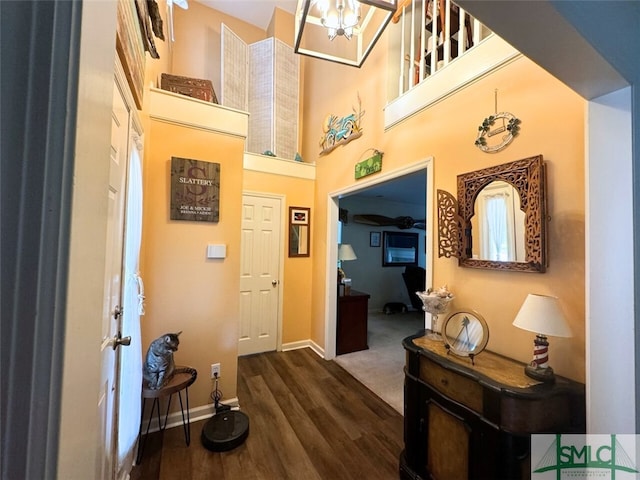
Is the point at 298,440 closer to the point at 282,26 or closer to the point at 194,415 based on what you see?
the point at 194,415

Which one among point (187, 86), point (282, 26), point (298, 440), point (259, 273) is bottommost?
point (298, 440)

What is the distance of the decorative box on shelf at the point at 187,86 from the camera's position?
218cm

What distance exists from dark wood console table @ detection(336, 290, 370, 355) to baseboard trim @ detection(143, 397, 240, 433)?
4.94ft

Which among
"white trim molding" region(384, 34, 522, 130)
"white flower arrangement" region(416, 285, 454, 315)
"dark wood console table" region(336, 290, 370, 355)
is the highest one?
"white trim molding" region(384, 34, 522, 130)

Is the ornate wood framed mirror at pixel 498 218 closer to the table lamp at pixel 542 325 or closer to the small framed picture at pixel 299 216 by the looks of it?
the table lamp at pixel 542 325

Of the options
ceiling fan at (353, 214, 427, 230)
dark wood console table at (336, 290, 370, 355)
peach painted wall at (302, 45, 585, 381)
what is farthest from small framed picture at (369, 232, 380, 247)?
peach painted wall at (302, 45, 585, 381)

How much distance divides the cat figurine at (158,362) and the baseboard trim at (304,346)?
1.90 m

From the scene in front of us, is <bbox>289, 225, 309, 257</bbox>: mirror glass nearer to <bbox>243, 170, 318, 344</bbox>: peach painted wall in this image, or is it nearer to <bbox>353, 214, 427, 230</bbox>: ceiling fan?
<bbox>243, 170, 318, 344</bbox>: peach painted wall

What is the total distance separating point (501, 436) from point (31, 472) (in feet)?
5.02

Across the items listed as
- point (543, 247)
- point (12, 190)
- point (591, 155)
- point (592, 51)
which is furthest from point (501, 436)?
point (12, 190)

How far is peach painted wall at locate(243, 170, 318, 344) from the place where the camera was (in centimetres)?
351

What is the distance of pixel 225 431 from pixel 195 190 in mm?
1808

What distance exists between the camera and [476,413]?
1238mm

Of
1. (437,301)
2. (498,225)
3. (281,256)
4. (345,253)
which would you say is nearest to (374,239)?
(345,253)
